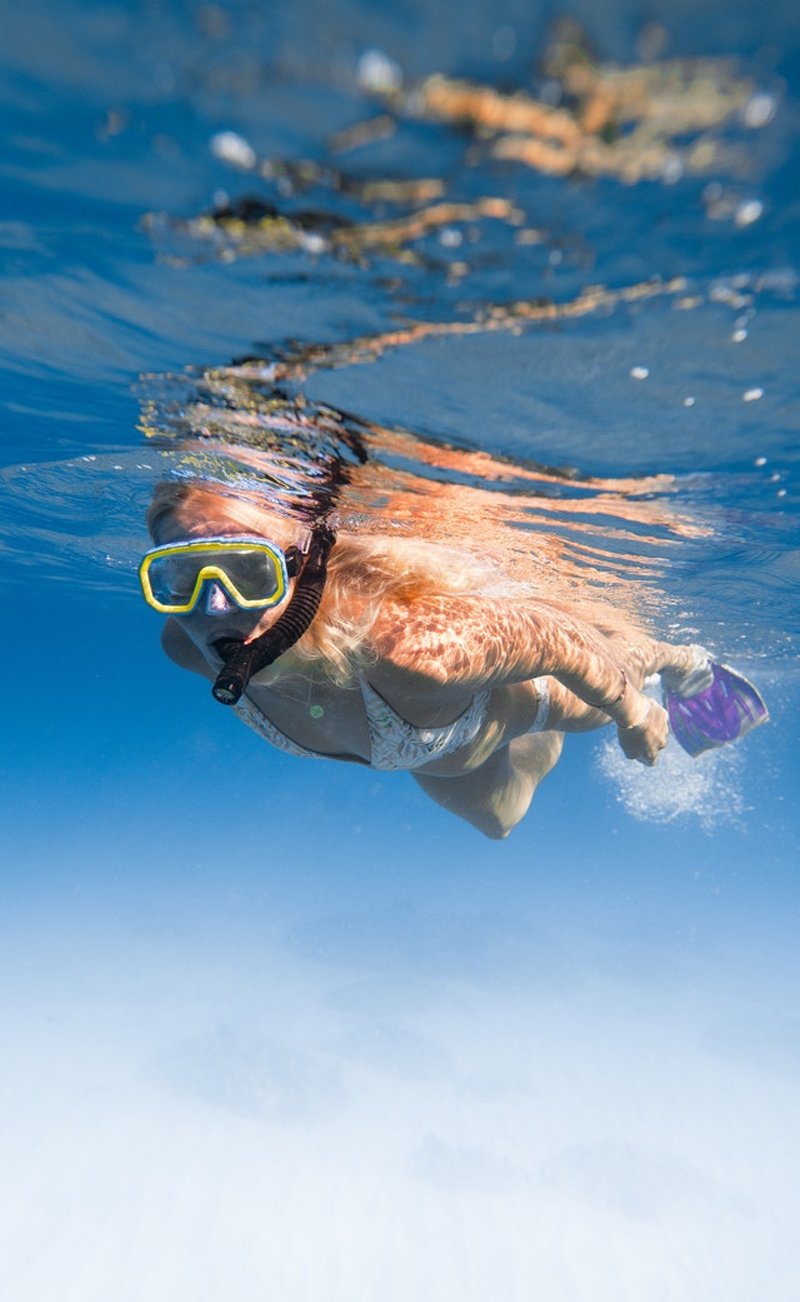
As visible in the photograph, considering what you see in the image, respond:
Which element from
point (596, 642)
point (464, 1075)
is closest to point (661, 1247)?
point (464, 1075)

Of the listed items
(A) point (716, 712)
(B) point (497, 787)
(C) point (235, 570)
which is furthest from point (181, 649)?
(A) point (716, 712)

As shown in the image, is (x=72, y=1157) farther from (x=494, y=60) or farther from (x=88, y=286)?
(x=494, y=60)

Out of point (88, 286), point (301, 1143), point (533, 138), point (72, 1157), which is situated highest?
point (533, 138)

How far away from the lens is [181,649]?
592cm

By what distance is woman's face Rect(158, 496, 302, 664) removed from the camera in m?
4.11

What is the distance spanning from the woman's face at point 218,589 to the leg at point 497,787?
3.36 meters

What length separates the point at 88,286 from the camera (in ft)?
16.4

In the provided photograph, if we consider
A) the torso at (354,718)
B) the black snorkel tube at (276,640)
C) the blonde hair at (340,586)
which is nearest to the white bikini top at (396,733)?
the torso at (354,718)

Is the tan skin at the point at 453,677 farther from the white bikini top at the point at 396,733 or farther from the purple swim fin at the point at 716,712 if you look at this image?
the purple swim fin at the point at 716,712

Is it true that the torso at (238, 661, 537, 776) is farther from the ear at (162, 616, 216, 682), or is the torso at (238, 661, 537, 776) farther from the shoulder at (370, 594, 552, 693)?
the ear at (162, 616, 216, 682)

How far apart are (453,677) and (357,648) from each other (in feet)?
2.07

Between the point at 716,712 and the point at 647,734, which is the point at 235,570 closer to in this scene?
the point at 647,734

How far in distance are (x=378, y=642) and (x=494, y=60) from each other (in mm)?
2820

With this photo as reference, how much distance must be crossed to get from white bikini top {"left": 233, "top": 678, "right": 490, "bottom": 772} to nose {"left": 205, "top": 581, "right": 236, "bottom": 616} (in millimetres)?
1002
